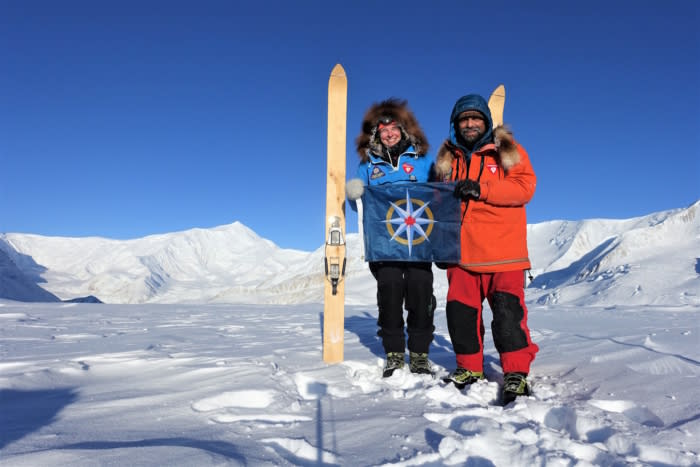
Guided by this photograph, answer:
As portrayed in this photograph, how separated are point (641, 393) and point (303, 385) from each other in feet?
5.66

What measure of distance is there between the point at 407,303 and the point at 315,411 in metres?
1.21

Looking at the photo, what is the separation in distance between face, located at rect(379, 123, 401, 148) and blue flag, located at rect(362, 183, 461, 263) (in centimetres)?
38

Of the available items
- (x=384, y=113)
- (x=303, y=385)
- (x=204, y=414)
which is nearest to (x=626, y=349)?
(x=303, y=385)

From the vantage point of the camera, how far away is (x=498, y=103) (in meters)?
3.51

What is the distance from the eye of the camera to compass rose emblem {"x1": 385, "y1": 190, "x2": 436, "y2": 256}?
2748 millimetres

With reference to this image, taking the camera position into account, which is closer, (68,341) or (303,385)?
(303,385)

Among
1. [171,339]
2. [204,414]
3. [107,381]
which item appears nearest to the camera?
[204,414]

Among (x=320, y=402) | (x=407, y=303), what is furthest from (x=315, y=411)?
(x=407, y=303)

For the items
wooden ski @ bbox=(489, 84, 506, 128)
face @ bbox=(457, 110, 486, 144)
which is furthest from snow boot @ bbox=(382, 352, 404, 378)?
wooden ski @ bbox=(489, 84, 506, 128)

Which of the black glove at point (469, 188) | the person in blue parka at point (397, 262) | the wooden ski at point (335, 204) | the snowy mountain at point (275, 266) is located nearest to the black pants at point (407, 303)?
the person in blue parka at point (397, 262)

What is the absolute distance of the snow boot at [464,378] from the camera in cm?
225

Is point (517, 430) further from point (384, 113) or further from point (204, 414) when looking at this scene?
point (384, 113)

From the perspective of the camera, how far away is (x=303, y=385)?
2213 mm

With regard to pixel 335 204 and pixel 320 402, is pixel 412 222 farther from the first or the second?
pixel 320 402
